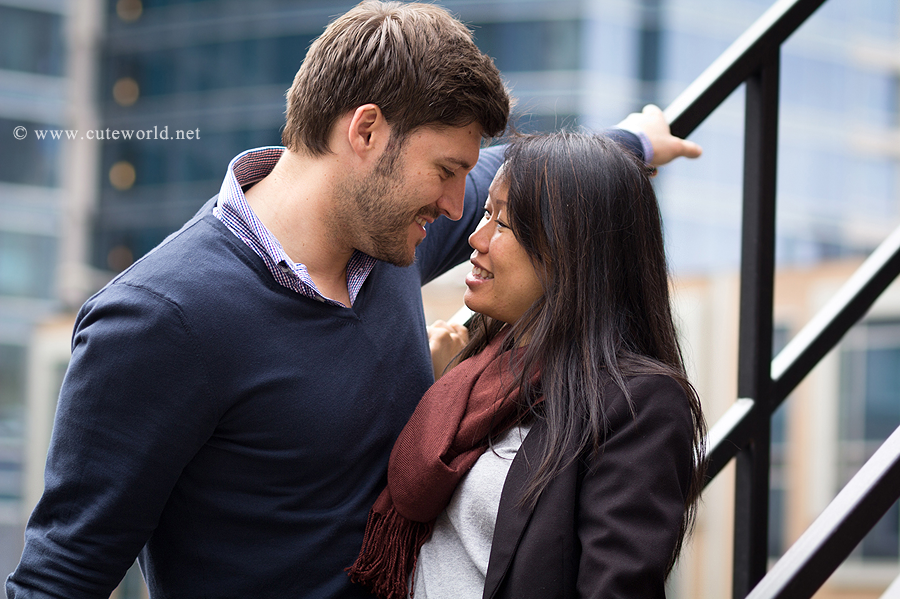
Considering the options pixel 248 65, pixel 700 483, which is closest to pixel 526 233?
pixel 700 483

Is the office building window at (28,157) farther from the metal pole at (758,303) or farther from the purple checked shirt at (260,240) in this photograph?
the metal pole at (758,303)

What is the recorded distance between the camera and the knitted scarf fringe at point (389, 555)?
153 cm

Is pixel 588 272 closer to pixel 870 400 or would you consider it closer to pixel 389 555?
pixel 389 555

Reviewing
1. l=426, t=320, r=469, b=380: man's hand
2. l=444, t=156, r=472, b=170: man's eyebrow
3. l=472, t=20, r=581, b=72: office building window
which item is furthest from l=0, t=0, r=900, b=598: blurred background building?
l=444, t=156, r=472, b=170: man's eyebrow

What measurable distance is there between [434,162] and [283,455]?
551mm

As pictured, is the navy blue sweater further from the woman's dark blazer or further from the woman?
the woman's dark blazer

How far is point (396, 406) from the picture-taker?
1.64m

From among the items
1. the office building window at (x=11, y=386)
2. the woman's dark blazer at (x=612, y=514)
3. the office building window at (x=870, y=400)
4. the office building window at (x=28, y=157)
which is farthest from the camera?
the office building window at (x=28, y=157)

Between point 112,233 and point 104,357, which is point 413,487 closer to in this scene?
point 104,357

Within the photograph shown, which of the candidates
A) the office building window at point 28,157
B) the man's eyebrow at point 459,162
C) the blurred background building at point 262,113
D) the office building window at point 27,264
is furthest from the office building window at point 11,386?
the man's eyebrow at point 459,162

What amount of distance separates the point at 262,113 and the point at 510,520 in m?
21.0

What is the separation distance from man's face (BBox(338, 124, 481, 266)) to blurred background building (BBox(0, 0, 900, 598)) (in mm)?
15151

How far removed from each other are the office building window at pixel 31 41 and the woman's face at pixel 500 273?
23.8 metres

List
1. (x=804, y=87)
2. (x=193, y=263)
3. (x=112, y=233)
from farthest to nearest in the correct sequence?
(x=112, y=233) < (x=804, y=87) < (x=193, y=263)
